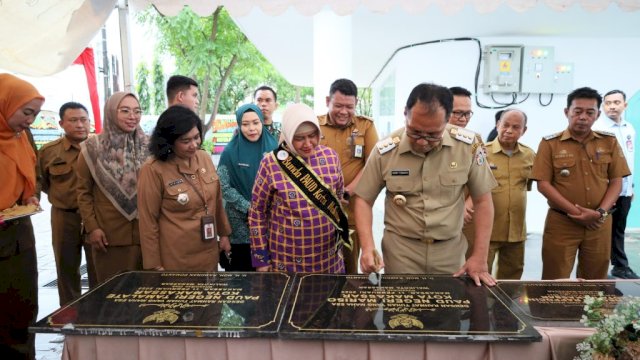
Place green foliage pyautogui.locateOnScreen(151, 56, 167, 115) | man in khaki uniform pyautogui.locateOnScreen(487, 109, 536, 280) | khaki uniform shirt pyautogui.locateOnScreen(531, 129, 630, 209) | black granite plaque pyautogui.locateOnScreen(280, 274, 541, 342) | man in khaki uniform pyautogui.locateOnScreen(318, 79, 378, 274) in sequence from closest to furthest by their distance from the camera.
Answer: black granite plaque pyautogui.locateOnScreen(280, 274, 541, 342) < khaki uniform shirt pyautogui.locateOnScreen(531, 129, 630, 209) < man in khaki uniform pyautogui.locateOnScreen(318, 79, 378, 274) < man in khaki uniform pyautogui.locateOnScreen(487, 109, 536, 280) < green foliage pyautogui.locateOnScreen(151, 56, 167, 115)

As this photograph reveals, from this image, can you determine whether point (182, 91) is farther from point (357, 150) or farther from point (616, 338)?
point (616, 338)

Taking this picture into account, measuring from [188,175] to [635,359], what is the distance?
76.2 inches

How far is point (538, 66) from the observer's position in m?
5.15

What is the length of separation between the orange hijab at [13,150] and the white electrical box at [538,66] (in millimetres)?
5017

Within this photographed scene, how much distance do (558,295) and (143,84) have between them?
16743 mm

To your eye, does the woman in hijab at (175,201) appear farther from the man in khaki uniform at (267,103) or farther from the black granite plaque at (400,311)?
the man in khaki uniform at (267,103)

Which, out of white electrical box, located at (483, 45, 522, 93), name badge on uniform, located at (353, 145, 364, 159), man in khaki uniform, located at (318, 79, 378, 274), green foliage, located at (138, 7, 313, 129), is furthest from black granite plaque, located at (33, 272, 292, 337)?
green foliage, located at (138, 7, 313, 129)

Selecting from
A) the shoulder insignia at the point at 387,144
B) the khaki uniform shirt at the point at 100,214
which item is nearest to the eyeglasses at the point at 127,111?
the khaki uniform shirt at the point at 100,214

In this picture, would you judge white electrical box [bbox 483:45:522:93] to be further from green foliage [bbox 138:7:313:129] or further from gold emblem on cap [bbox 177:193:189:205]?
green foliage [bbox 138:7:313:129]

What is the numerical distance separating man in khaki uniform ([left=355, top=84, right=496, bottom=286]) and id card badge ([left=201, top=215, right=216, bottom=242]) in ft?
2.61

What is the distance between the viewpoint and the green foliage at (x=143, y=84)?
15.2 metres

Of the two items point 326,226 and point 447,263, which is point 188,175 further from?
point 447,263

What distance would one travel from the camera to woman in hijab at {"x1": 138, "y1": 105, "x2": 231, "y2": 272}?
2125mm

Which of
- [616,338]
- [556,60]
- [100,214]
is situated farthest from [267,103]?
[556,60]
